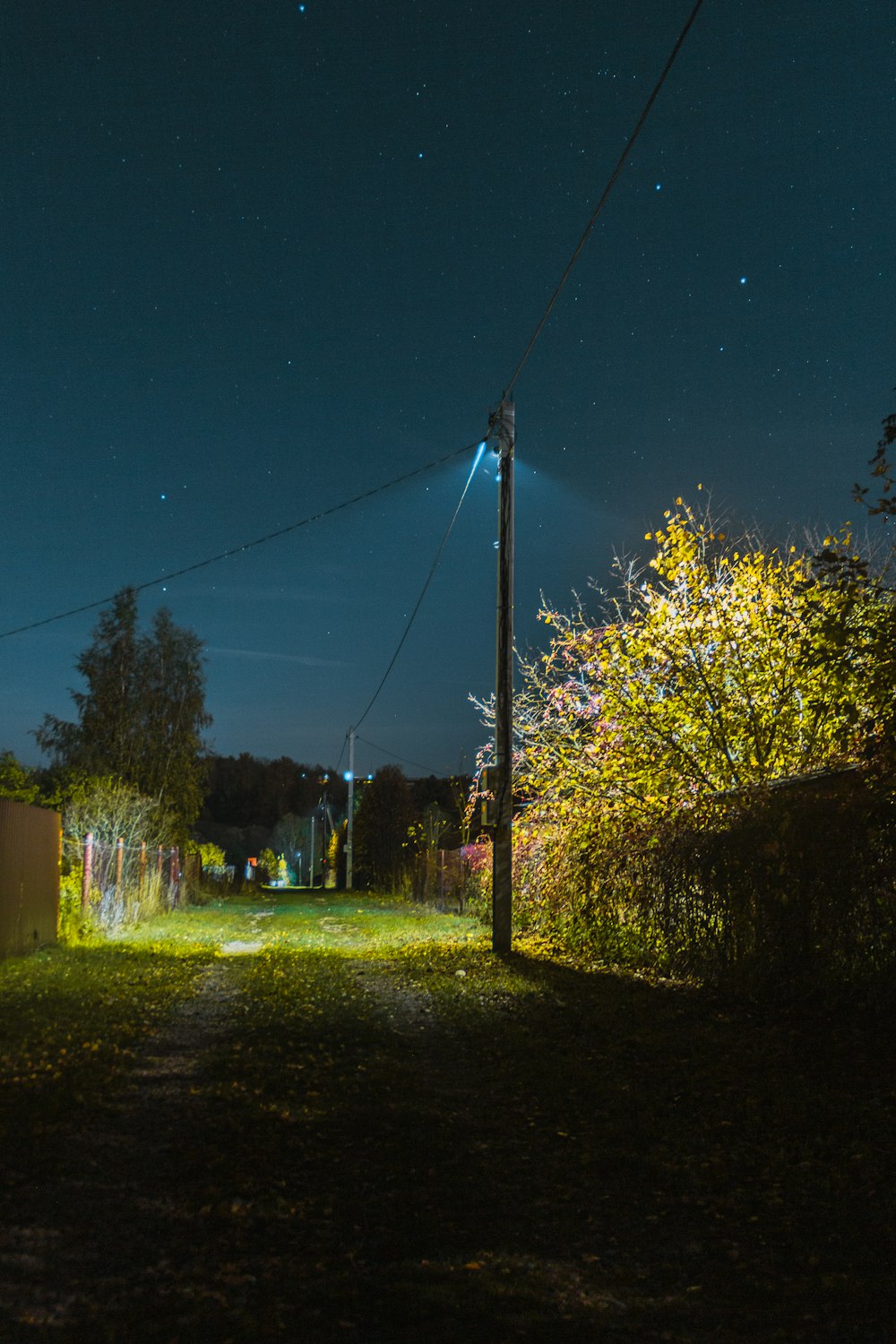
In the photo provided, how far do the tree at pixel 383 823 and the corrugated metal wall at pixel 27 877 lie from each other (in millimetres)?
22939

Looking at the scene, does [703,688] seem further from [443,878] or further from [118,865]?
[443,878]

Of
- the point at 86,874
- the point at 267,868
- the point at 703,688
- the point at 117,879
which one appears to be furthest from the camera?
the point at 267,868

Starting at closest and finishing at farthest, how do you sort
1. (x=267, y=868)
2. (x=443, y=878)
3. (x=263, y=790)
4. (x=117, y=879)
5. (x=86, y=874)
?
(x=86, y=874) < (x=117, y=879) < (x=443, y=878) < (x=267, y=868) < (x=263, y=790)

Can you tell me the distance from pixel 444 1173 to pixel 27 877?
998cm

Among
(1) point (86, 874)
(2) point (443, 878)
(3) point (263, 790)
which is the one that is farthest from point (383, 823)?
(3) point (263, 790)

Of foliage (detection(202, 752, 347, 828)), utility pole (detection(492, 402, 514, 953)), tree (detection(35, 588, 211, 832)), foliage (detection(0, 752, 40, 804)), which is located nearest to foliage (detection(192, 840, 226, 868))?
tree (detection(35, 588, 211, 832))

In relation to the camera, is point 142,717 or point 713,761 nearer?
point 713,761

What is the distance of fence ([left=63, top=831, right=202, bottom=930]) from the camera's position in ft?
53.7

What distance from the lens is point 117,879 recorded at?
1797cm

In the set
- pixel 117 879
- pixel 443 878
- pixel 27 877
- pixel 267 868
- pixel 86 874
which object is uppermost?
pixel 27 877

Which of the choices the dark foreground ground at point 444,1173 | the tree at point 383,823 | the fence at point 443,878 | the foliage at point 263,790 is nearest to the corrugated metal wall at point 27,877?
the dark foreground ground at point 444,1173

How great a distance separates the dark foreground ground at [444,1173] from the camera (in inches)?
130

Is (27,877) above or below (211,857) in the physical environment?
above

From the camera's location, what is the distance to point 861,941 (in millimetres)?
7867
